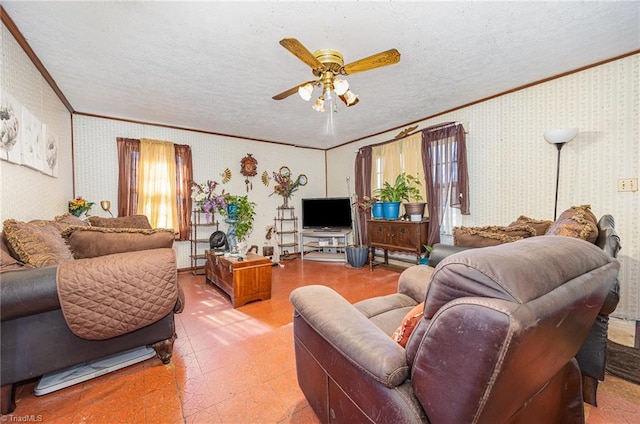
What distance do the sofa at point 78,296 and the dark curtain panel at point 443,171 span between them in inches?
130

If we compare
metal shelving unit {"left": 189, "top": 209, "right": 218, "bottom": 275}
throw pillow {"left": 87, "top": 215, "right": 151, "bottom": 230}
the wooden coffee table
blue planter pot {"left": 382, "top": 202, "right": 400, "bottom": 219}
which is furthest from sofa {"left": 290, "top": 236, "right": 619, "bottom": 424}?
metal shelving unit {"left": 189, "top": 209, "right": 218, "bottom": 275}

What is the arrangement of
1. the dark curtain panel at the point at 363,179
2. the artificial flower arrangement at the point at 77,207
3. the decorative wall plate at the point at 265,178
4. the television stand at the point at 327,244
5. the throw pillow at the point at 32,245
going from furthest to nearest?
the decorative wall plate at the point at 265,178 < the television stand at the point at 327,244 < the dark curtain panel at the point at 363,179 < the artificial flower arrangement at the point at 77,207 < the throw pillow at the point at 32,245

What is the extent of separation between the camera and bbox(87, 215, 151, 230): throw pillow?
314cm

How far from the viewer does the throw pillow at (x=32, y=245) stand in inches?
59.9

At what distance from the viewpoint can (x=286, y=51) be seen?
2.19 meters

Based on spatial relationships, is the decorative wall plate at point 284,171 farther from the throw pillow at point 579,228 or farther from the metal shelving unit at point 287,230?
the throw pillow at point 579,228

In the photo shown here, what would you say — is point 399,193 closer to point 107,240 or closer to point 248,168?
point 248,168

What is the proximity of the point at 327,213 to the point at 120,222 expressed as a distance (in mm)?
3276

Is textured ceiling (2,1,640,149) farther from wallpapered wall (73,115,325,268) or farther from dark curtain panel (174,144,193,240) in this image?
dark curtain panel (174,144,193,240)

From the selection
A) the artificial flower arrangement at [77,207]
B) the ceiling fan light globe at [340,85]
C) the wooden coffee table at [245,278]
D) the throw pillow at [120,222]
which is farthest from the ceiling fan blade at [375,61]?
the artificial flower arrangement at [77,207]

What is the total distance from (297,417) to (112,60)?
3062 millimetres

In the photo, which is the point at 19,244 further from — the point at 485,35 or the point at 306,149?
the point at 306,149

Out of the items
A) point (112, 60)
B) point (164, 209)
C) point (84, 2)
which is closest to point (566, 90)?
point (84, 2)

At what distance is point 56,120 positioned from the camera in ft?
9.38
